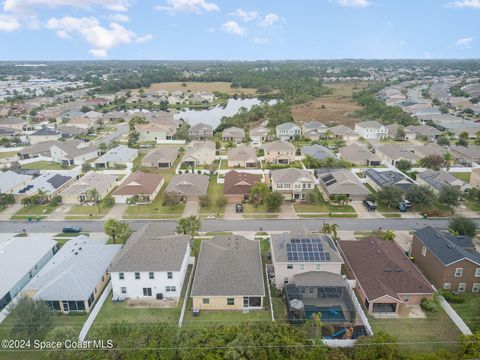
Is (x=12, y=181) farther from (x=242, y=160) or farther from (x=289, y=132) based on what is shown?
(x=289, y=132)

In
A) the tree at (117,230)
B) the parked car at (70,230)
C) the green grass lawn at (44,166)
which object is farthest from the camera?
the green grass lawn at (44,166)

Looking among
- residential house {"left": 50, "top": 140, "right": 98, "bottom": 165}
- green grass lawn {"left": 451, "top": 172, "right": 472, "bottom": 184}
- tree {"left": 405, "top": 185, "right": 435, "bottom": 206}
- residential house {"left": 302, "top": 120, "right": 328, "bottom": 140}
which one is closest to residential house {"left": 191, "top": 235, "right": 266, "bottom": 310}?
tree {"left": 405, "top": 185, "right": 435, "bottom": 206}

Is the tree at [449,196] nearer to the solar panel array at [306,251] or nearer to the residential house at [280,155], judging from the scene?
the solar panel array at [306,251]

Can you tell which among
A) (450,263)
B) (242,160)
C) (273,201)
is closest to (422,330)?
(450,263)

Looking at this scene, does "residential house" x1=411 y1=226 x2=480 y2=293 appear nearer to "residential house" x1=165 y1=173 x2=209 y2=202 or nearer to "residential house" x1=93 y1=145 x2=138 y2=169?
"residential house" x1=165 y1=173 x2=209 y2=202

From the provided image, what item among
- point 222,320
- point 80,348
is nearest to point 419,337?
point 222,320

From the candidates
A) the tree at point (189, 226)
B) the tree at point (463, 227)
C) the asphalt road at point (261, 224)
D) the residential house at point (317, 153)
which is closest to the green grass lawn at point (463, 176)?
the asphalt road at point (261, 224)
